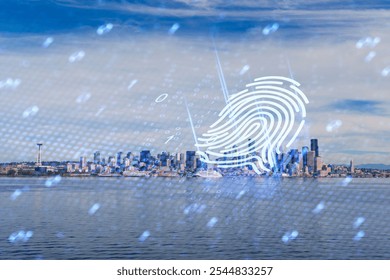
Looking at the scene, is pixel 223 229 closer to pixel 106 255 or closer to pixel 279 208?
pixel 106 255

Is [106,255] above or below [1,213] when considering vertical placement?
below

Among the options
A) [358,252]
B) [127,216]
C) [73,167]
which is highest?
[73,167]

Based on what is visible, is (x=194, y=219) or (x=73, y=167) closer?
(x=194, y=219)

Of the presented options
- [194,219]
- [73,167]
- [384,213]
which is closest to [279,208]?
[384,213]

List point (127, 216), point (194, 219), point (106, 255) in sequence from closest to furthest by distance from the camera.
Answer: point (106, 255) < point (194, 219) < point (127, 216)
